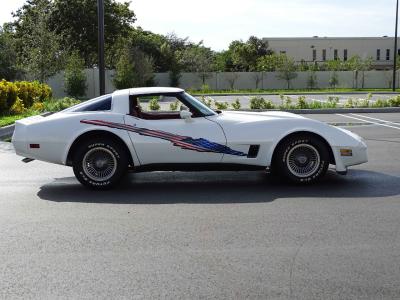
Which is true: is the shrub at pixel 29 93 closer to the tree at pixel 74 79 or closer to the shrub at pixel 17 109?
the shrub at pixel 17 109

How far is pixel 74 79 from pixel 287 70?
69.6 ft

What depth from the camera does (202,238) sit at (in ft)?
17.4

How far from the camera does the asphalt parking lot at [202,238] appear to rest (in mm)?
4105

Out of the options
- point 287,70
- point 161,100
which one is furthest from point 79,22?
point 161,100

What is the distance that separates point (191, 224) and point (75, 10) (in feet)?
148

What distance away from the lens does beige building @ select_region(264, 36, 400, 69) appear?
88688 mm

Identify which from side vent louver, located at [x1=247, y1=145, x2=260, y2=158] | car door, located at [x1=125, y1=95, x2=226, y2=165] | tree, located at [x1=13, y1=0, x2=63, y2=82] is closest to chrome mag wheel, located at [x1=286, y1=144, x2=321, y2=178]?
side vent louver, located at [x1=247, y1=145, x2=260, y2=158]

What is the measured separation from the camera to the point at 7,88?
17.5 meters

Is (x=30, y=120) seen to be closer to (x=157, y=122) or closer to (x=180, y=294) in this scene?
(x=157, y=122)

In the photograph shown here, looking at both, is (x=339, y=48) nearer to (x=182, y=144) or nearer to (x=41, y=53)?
(x=41, y=53)

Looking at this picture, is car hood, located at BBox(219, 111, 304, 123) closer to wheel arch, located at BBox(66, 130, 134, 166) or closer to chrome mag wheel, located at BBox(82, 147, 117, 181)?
wheel arch, located at BBox(66, 130, 134, 166)

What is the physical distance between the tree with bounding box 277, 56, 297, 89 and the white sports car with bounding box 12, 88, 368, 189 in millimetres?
42052

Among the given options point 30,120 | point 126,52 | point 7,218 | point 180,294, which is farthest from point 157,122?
point 126,52

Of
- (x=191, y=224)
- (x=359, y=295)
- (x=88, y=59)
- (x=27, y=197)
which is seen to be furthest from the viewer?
(x=88, y=59)
